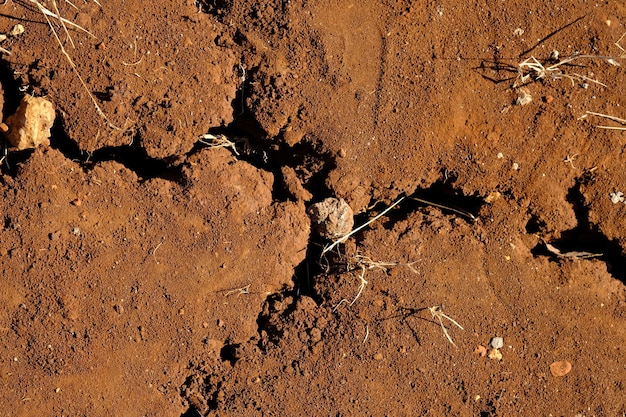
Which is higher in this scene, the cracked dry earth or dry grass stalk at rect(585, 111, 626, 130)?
dry grass stalk at rect(585, 111, 626, 130)

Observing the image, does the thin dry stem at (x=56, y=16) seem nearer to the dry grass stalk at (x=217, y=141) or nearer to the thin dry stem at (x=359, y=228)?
the dry grass stalk at (x=217, y=141)

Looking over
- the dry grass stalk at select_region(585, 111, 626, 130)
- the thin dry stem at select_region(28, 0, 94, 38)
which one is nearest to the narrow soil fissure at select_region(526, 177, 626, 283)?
the dry grass stalk at select_region(585, 111, 626, 130)

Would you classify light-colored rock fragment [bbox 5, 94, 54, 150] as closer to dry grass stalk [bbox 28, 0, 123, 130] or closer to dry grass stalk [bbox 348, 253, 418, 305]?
dry grass stalk [bbox 28, 0, 123, 130]

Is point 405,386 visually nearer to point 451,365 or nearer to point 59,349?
point 451,365

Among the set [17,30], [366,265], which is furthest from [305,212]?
[17,30]

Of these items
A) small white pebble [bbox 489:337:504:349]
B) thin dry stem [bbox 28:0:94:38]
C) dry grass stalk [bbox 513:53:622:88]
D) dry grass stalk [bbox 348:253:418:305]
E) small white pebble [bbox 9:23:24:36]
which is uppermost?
dry grass stalk [bbox 513:53:622:88]

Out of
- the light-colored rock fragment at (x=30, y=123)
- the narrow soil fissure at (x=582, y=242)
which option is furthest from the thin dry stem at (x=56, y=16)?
the narrow soil fissure at (x=582, y=242)

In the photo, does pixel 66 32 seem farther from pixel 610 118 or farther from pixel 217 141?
pixel 610 118
